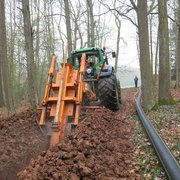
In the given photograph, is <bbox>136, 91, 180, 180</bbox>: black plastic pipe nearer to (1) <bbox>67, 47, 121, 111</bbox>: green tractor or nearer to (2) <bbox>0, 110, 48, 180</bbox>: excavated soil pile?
(2) <bbox>0, 110, 48, 180</bbox>: excavated soil pile

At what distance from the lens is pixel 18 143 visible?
4777mm

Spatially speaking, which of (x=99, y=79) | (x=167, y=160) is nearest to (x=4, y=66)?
(x=99, y=79)

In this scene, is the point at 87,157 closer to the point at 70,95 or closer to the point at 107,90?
the point at 70,95

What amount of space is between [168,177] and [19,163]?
7.37 ft

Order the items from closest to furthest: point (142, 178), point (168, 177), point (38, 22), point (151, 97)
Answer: point (168, 177)
point (142, 178)
point (151, 97)
point (38, 22)

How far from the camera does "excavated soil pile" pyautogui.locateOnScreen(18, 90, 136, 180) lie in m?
3.39

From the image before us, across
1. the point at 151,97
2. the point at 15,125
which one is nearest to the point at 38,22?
the point at 151,97

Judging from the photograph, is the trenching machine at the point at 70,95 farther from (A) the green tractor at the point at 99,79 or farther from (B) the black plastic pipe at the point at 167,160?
(B) the black plastic pipe at the point at 167,160

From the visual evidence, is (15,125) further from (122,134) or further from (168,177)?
(168,177)

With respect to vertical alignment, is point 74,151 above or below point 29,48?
below

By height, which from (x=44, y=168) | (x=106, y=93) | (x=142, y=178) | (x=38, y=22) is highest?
(x=38, y=22)

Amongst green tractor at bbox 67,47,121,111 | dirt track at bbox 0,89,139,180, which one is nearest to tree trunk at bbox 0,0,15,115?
green tractor at bbox 67,47,121,111

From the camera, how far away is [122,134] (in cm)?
582

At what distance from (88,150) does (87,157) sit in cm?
19
